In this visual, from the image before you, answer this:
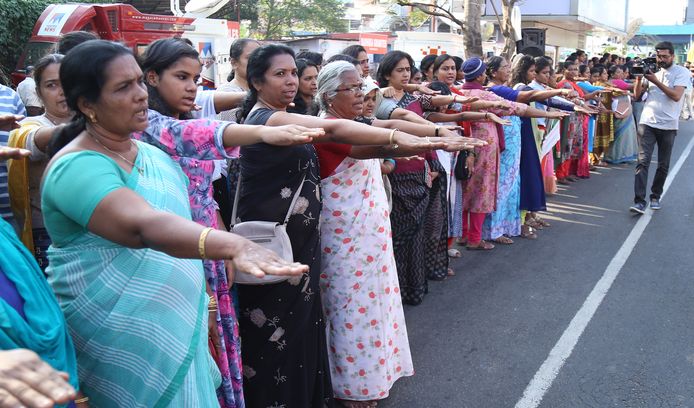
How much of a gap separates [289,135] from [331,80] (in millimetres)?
1233

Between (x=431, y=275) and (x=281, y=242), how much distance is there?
2741 millimetres

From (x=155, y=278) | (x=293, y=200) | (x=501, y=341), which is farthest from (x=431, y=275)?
(x=155, y=278)

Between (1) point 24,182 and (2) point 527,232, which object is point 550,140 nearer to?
(2) point 527,232

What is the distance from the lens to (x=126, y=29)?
10555 millimetres

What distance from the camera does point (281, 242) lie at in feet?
8.79

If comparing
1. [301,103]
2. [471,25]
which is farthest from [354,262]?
[471,25]

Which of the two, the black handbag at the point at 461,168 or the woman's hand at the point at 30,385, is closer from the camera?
the woman's hand at the point at 30,385

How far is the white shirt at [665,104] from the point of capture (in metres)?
7.25

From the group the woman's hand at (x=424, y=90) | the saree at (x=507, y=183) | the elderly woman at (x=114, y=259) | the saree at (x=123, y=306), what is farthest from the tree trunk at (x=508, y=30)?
the saree at (x=123, y=306)

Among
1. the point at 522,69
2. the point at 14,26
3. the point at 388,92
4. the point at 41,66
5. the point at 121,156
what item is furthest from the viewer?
the point at 14,26

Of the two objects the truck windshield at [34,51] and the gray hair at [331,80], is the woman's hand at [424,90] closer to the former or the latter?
the gray hair at [331,80]

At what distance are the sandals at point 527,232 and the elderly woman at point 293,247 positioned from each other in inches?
159

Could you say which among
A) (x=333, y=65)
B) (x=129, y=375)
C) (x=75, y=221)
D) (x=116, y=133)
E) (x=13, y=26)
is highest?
(x=13, y=26)

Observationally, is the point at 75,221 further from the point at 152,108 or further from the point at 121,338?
the point at 152,108
